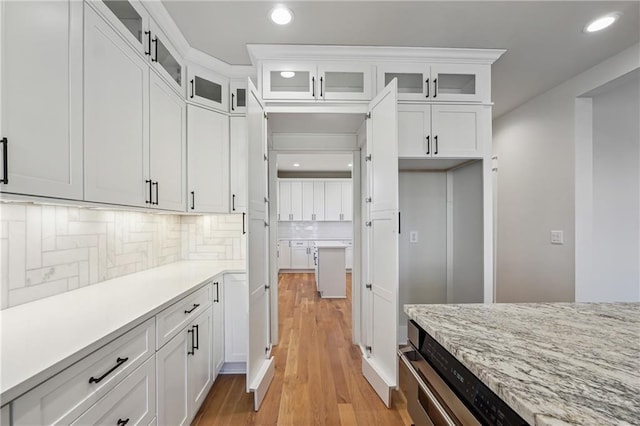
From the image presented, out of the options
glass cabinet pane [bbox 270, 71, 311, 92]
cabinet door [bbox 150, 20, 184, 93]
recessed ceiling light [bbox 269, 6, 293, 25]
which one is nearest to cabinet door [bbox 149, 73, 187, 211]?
cabinet door [bbox 150, 20, 184, 93]

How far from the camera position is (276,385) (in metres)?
2.15

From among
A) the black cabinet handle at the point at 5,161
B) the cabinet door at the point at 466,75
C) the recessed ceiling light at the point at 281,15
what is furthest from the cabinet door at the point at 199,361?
the cabinet door at the point at 466,75

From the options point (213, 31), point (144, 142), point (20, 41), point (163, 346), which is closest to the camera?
point (20, 41)

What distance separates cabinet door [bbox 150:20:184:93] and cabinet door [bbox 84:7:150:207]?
153 mm

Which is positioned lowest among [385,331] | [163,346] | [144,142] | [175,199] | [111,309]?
[385,331]

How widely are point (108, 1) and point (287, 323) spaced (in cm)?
337

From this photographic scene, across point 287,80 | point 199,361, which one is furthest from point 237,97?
point 199,361

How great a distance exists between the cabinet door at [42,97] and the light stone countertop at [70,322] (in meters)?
0.49

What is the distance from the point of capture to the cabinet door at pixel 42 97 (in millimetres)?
883

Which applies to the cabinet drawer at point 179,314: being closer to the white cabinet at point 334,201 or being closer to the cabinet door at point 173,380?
the cabinet door at point 173,380

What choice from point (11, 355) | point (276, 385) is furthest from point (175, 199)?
point (276, 385)

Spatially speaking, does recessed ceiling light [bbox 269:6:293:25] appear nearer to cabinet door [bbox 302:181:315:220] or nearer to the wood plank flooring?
the wood plank flooring

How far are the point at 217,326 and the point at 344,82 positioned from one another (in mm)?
2230

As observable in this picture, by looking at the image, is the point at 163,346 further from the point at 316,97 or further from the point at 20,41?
the point at 316,97
